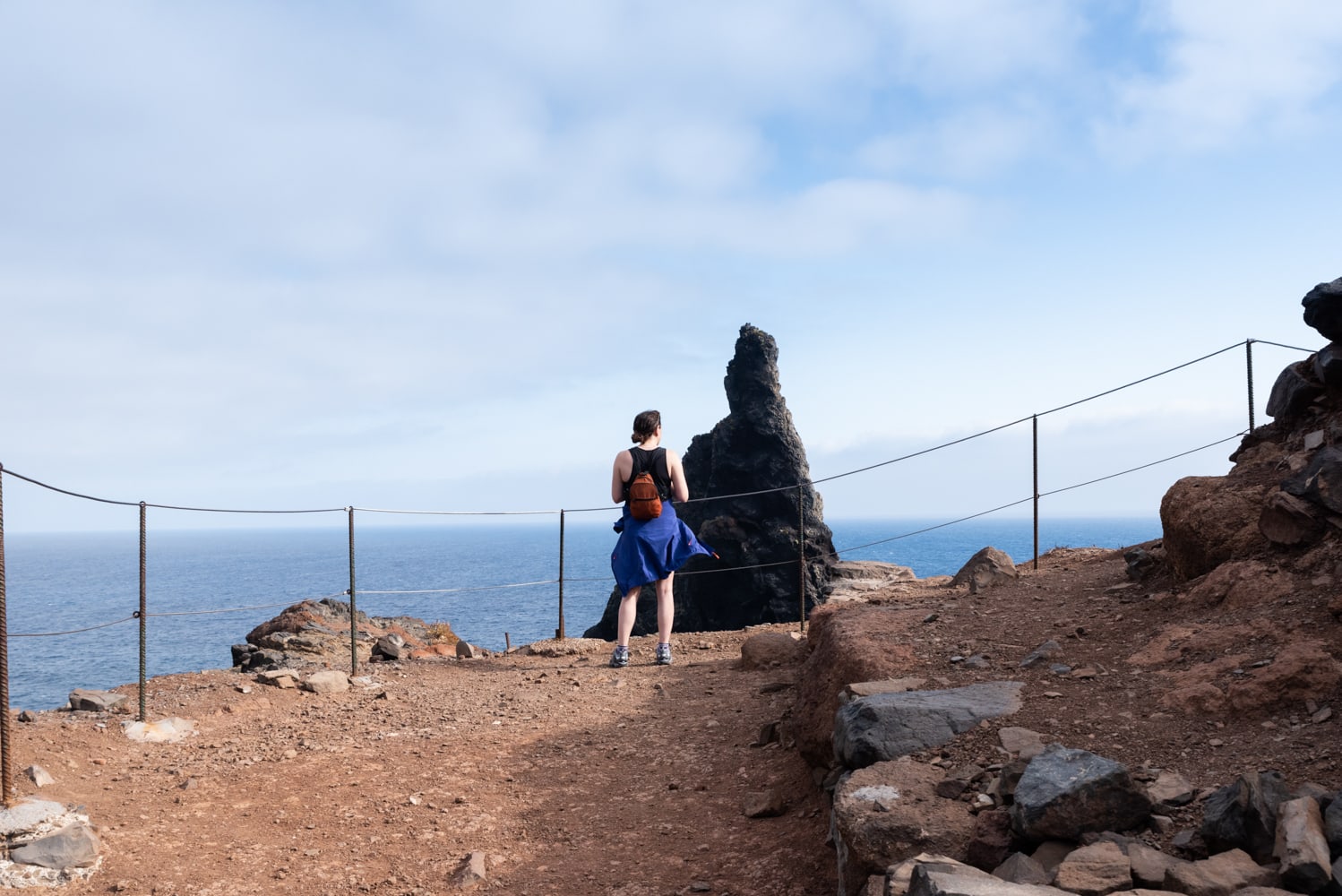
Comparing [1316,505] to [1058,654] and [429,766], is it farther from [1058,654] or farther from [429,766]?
[429,766]

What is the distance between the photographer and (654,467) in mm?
7496

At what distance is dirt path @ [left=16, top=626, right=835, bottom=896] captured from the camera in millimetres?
3971

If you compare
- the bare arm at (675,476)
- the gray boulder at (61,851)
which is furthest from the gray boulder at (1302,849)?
the bare arm at (675,476)

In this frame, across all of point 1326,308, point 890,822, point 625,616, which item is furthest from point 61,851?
point 1326,308

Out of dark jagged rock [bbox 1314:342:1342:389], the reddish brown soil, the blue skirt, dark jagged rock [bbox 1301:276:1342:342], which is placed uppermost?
dark jagged rock [bbox 1301:276:1342:342]

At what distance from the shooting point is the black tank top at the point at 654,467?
745 cm

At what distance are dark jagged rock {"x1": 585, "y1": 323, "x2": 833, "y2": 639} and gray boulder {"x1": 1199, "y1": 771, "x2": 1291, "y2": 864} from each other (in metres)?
21.5

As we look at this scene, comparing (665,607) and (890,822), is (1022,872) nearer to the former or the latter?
(890,822)

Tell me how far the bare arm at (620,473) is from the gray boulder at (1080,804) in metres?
4.72

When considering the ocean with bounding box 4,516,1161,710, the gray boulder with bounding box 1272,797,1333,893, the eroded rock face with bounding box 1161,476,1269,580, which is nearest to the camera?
the gray boulder with bounding box 1272,797,1333,893

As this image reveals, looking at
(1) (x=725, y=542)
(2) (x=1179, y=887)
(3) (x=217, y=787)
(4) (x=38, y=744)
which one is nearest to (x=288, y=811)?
(3) (x=217, y=787)

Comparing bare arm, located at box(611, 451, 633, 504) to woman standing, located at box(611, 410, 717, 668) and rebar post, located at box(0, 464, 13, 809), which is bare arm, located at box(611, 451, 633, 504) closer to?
woman standing, located at box(611, 410, 717, 668)

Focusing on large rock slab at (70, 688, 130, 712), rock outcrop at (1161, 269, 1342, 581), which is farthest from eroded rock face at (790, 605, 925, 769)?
large rock slab at (70, 688, 130, 712)

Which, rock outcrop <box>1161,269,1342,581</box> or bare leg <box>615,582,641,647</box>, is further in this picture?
bare leg <box>615,582,641,647</box>
